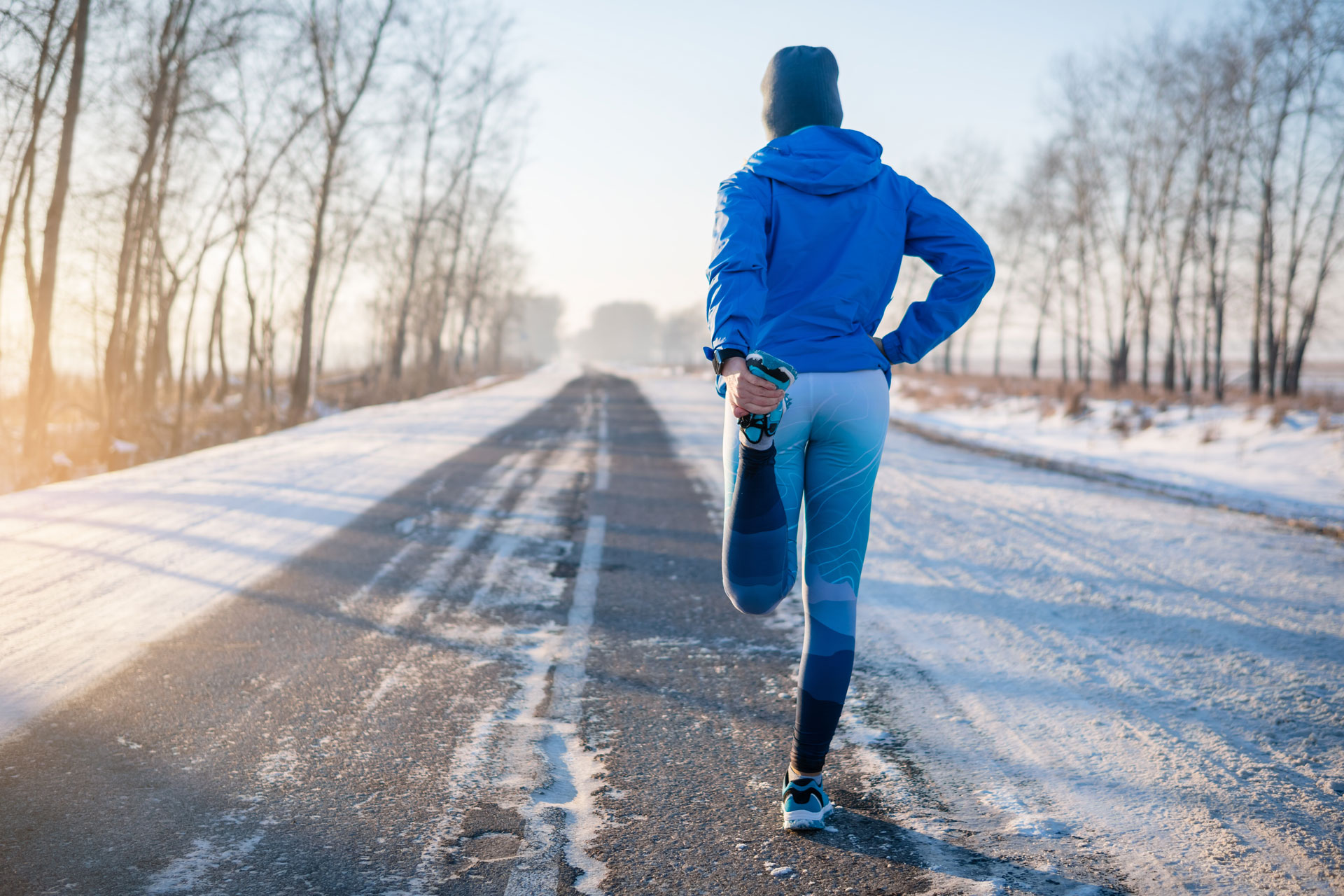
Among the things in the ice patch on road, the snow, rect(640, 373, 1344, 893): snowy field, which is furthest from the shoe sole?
the snow

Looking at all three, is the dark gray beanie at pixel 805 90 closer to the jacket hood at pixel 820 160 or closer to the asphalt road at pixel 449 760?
the jacket hood at pixel 820 160

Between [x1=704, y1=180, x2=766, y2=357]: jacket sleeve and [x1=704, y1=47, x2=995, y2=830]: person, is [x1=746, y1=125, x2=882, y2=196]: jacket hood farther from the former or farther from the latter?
[x1=704, y1=180, x2=766, y2=357]: jacket sleeve

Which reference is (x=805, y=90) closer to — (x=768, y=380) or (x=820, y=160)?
(x=820, y=160)

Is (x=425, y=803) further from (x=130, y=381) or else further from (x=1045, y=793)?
(x=130, y=381)

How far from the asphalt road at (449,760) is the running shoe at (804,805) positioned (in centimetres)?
3

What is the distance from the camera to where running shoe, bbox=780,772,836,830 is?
2049 millimetres

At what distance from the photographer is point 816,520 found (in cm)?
206

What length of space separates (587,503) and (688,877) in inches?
195

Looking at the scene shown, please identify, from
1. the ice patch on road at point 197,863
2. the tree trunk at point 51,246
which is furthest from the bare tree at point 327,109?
the ice patch on road at point 197,863

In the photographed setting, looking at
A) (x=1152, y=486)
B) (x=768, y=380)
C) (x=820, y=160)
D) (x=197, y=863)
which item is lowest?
(x=197, y=863)

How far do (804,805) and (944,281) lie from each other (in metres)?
1.44

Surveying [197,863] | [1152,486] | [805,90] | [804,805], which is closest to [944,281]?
[805,90]

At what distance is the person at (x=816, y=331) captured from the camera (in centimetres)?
189

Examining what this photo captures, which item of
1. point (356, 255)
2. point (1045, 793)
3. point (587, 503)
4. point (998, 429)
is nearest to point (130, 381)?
point (356, 255)
